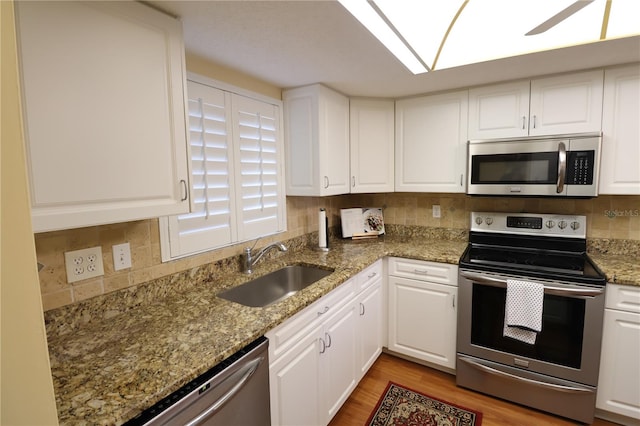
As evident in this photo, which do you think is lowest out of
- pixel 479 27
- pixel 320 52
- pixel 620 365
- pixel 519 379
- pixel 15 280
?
pixel 519 379

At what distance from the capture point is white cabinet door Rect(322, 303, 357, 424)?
1.69 m

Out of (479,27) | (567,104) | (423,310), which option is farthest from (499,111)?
(423,310)

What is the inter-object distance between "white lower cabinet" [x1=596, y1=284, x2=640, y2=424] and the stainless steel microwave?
64 centimetres

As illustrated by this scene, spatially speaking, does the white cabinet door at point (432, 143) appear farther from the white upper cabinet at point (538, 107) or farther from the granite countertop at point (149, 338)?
the granite countertop at point (149, 338)

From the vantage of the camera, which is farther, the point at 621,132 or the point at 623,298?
the point at 621,132

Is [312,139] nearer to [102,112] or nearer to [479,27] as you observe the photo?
[479,27]

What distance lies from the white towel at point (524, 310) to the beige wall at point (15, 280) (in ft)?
7.00

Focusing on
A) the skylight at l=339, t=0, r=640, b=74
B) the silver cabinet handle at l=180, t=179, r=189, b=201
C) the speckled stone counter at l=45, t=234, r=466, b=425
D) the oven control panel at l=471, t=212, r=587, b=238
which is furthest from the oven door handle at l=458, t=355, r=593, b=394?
the silver cabinet handle at l=180, t=179, r=189, b=201

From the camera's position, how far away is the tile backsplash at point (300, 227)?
1.17m

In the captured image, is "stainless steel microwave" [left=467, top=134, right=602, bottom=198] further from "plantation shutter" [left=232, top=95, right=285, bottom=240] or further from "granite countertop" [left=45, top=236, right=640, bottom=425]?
"plantation shutter" [left=232, top=95, right=285, bottom=240]

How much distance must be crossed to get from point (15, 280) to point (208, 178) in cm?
131

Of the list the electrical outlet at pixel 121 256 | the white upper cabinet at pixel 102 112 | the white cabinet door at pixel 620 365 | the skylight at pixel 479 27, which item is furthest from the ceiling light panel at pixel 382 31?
the white cabinet door at pixel 620 365

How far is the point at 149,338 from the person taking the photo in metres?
1.14

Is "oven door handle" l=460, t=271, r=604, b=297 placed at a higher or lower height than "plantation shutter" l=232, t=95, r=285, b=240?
lower
